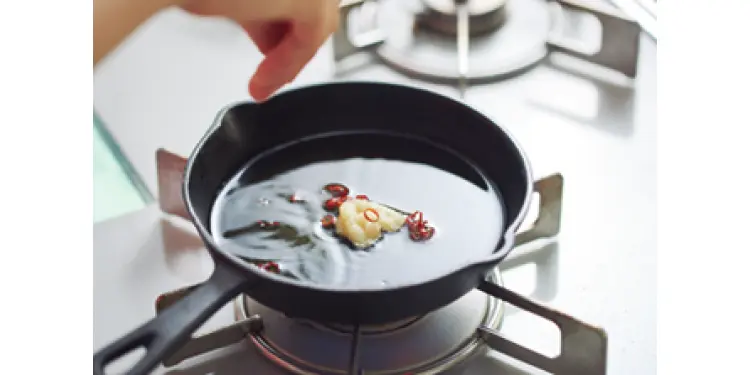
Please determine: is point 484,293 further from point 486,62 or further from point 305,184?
point 486,62

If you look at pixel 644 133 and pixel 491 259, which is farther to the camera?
pixel 644 133

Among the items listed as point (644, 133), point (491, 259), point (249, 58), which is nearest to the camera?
point (491, 259)

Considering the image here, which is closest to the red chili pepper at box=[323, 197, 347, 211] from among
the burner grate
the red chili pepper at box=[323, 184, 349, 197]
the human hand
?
the red chili pepper at box=[323, 184, 349, 197]

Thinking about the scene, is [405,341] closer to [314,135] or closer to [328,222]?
[328,222]

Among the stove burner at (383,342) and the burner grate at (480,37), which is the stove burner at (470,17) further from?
the stove burner at (383,342)

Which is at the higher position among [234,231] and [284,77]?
[284,77]

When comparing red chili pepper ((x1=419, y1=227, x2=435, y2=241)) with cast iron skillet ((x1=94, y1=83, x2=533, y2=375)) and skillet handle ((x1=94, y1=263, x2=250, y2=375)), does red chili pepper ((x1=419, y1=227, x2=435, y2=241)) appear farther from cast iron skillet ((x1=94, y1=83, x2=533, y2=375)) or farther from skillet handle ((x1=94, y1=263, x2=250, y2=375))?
skillet handle ((x1=94, y1=263, x2=250, y2=375))

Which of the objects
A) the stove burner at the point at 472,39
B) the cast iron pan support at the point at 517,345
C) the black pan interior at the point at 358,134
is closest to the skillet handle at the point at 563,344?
the cast iron pan support at the point at 517,345

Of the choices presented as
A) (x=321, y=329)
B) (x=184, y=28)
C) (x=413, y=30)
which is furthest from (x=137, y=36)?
(x=321, y=329)
